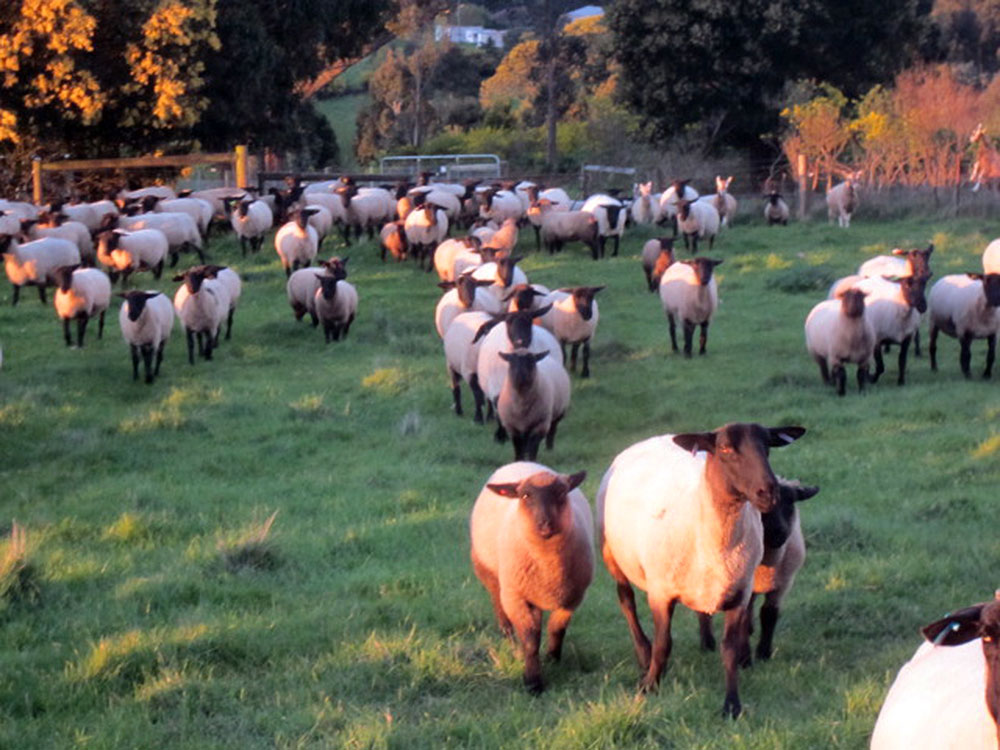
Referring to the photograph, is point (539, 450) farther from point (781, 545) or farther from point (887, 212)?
point (887, 212)

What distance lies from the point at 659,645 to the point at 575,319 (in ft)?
32.1

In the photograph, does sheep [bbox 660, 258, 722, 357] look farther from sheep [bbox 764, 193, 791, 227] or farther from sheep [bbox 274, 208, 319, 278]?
sheep [bbox 764, 193, 791, 227]

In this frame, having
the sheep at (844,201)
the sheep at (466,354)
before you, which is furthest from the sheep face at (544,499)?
the sheep at (844,201)

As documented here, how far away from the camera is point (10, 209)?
2592cm

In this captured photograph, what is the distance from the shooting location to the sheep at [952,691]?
3.69 metres

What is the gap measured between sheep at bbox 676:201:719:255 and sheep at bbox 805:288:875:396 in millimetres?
11985

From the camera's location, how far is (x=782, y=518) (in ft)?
21.7

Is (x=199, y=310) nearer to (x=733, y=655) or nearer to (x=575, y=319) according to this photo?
(x=575, y=319)

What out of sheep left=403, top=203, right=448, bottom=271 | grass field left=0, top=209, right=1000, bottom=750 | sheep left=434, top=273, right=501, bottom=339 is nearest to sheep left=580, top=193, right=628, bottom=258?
sheep left=403, top=203, right=448, bottom=271

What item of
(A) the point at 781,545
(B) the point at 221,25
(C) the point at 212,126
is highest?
(B) the point at 221,25

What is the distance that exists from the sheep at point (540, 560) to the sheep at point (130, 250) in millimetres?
16919

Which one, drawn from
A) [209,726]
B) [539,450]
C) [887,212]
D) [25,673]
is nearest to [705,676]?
[209,726]

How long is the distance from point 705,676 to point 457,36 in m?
105

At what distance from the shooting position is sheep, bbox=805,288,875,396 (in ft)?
48.1
